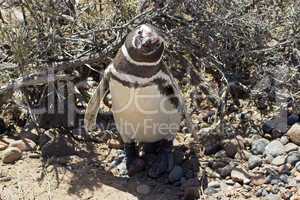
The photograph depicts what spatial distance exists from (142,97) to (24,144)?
756 millimetres

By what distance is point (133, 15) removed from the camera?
12.0ft

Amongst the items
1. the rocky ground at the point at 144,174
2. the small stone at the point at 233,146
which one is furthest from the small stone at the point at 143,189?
the small stone at the point at 233,146

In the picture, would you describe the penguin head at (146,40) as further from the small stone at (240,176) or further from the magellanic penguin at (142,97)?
the small stone at (240,176)

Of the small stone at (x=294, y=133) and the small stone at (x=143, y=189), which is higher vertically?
the small stone at (x=294, y=133)

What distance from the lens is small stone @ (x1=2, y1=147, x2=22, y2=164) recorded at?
328cm

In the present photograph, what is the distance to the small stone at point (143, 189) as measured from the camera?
3090 millimetres

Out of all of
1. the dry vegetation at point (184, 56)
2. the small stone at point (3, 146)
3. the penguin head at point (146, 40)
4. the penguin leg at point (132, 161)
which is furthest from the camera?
the dry vegetation at point (184, 56)

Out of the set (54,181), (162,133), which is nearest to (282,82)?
(162,133)

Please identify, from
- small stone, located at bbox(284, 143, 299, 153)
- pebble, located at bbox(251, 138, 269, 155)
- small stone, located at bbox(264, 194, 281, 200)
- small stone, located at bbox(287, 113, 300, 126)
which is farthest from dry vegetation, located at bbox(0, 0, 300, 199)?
small stone, located at bbox(264, 194, 281, 200)

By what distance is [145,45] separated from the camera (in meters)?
2.93

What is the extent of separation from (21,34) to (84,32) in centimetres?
40

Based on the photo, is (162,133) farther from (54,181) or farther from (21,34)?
(21,34)

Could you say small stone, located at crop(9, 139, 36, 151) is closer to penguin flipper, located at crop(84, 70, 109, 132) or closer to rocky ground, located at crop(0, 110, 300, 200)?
rocky ground, located at crop(0, 110, 300, 200)

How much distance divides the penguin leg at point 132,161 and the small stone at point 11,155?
0.57 metres
